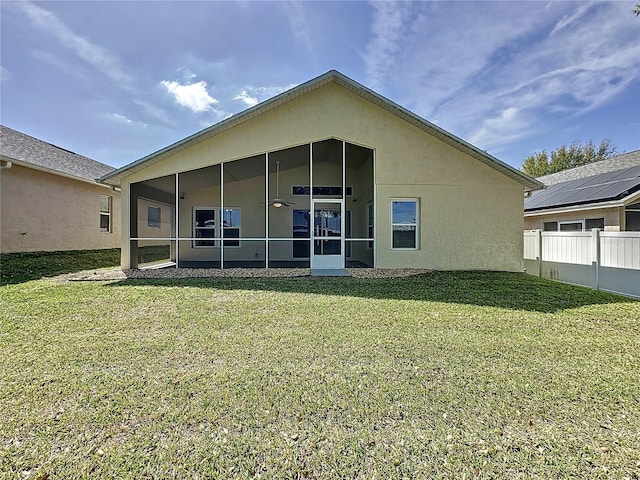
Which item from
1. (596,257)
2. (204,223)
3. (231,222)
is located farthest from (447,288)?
(204,223)

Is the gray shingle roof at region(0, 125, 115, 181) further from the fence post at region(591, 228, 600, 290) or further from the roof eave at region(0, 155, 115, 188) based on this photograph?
the fence post at region(591, 228, 600, 290)

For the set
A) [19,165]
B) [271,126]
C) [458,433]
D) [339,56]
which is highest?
[339,56]

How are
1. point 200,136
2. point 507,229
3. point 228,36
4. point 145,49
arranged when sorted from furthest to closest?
point 145,49
point 228,36
point 507,229
point 200,136

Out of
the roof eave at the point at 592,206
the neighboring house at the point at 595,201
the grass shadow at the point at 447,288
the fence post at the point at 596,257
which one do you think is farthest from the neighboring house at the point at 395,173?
the neighboring house at the point at 595,201

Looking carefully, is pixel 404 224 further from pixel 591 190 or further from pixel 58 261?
pixel 58 261

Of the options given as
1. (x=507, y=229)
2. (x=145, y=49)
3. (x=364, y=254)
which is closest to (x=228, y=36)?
(x=145, y=49)

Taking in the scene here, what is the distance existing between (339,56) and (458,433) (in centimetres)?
1241

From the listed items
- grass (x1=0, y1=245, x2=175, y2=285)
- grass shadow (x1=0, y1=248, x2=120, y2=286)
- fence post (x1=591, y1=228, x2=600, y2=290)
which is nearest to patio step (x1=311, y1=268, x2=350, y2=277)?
grass (x1=0, y1=245, x2=175, y2=285)

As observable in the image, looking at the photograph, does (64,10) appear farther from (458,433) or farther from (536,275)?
(536,275)

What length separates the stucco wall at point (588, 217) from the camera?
10516 millimetres

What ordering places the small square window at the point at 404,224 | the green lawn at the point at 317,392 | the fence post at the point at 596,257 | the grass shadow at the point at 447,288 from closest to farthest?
the green lawn at the point at 317,392 < the grass shadow at the point at 447,288 < the fence post at the point at 596,257 < the small square window at the point at 404,224

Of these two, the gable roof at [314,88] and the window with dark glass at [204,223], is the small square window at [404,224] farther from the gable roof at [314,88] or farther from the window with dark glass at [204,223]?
the window with dark glass at [204,223]

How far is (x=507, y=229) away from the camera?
417 inches

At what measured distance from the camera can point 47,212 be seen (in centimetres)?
1241
